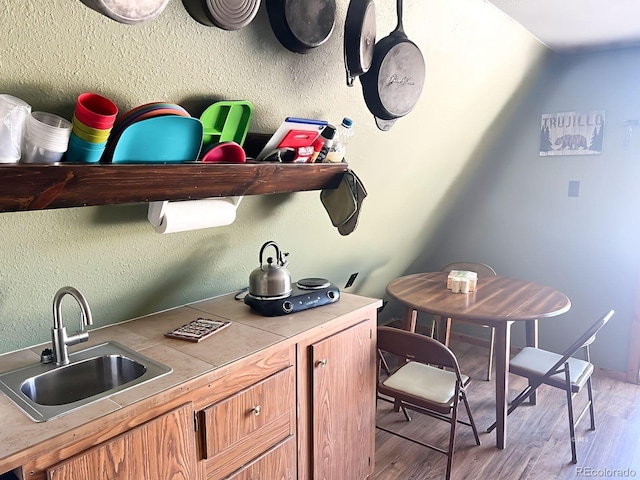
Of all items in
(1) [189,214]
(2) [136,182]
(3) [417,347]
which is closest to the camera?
(2) [136,182]

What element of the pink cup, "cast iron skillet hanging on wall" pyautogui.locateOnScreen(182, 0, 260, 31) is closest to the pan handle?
"cast iron skillet hanging on wall" pyautogui.locateOnScreen(182, 0, 260, 31)

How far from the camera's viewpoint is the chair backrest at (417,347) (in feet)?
6.89

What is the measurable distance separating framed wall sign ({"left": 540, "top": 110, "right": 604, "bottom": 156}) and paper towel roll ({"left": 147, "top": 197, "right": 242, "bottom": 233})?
2.70 meters

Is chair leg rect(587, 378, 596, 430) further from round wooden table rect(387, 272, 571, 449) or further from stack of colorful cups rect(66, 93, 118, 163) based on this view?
stack of colorful cups rect(66, 93, 118, 163)

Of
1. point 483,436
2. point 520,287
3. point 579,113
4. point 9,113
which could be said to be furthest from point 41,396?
point 579,113

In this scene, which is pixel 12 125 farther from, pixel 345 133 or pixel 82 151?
pixel 345 133

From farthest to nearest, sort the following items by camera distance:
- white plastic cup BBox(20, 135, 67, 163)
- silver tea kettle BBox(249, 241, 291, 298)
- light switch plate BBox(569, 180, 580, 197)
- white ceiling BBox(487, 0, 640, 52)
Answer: light switch plate BBox(569, 180, 580, 197), white ceiling BBox(487, 0, 640, 52), silver tea kettle BBox(249, 241, 291, 298), white plastic cup BBox(20, 135, 67, 163)

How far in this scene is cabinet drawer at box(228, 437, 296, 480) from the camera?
162 centimetres

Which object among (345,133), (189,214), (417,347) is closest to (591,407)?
(417,347)

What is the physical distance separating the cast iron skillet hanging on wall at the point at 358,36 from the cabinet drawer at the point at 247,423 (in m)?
1.11

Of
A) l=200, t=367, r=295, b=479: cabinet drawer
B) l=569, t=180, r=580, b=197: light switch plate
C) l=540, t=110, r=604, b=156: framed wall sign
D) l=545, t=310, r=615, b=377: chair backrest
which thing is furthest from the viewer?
l=569, t=180, r=580, b=197: light switch plate

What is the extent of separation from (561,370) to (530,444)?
0.47m

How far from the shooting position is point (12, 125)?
46.2 inches

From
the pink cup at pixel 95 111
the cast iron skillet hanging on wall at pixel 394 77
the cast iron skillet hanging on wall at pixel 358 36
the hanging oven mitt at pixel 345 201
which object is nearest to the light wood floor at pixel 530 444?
the hanging oven mitt at pixel 345 201
